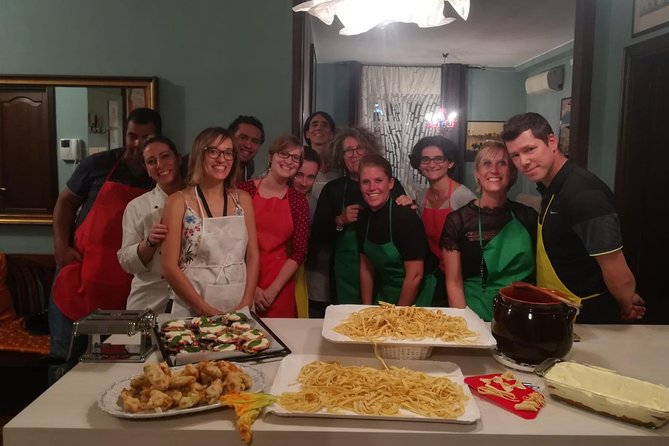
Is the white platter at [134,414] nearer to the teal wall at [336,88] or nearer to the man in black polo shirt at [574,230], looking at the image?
the man in black polo shirt at [574,230]

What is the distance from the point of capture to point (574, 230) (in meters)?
1.71

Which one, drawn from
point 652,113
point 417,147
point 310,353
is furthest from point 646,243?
point 310,353

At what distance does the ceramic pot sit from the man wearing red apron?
5.51 ft

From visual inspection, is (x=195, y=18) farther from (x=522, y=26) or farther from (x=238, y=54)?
(x=522, y=26)

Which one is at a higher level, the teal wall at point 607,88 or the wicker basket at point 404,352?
the teal wall at point 607,88

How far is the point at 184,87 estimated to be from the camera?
2.95 m

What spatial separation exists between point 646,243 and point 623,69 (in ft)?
2.99

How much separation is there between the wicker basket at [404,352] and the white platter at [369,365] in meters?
0.04

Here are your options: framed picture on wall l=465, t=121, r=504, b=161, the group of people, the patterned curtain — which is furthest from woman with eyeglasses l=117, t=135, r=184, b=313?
framed picture on wall l=465, t=121, r=504, b=161

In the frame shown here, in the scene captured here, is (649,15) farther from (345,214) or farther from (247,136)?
(247,136)

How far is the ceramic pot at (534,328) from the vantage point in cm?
130

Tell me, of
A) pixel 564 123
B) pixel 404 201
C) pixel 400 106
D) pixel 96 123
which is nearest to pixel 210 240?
pixel 404 201

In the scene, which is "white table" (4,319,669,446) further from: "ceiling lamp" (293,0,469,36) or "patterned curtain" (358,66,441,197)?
"patterned curtain" (358,66,441,197)

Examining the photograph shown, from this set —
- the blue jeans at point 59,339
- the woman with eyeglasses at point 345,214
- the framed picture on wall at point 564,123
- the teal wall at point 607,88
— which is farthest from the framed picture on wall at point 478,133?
the blue jeans at point 59,339
